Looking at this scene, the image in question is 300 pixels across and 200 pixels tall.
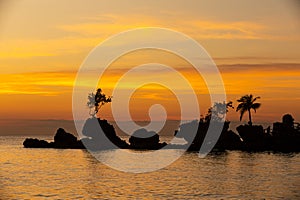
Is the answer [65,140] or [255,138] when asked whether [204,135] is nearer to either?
[255,138]

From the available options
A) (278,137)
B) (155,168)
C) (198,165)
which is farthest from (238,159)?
(278,137)

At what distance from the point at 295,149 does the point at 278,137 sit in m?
3.90

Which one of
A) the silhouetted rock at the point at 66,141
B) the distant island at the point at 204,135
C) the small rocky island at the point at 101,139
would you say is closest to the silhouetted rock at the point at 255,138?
the distant island at the point at 204,135

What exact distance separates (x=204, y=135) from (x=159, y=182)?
59.2 metres

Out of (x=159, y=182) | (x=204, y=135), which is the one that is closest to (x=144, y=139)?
(x=204, y=135)

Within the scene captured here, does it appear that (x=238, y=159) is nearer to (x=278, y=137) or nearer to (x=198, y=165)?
(x=198, y=165)

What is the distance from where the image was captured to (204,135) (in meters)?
112

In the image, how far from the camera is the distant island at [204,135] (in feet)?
344

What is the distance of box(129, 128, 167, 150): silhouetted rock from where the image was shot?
374 feet

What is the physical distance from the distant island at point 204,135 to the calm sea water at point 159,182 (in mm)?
25503

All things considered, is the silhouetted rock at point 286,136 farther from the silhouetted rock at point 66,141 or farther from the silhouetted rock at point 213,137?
the silhouetted rock at point 66,141

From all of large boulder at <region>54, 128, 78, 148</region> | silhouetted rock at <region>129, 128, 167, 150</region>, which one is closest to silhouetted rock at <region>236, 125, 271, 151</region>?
silhouetted rock at <region>129, 128, 167, 150</region>

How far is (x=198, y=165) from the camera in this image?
76188 mm

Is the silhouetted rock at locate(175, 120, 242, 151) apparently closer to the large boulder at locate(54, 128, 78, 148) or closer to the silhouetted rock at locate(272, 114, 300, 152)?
the silhouetted rock at locate(272, 114, 300, 152)
